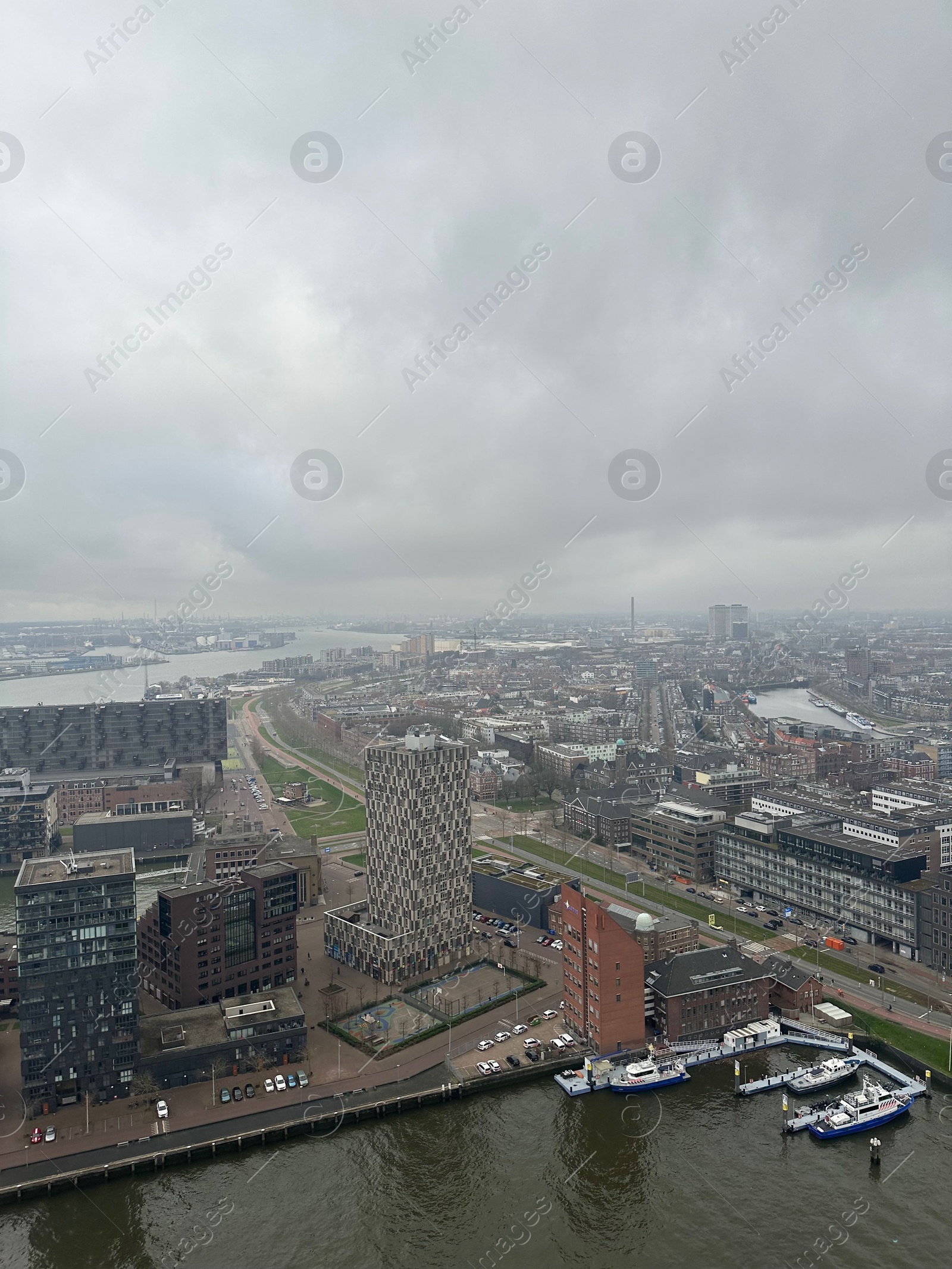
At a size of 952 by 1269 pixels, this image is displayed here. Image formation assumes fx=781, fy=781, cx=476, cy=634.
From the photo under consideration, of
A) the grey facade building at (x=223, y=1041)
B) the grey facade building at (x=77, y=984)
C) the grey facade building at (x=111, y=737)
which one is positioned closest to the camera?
the grey facade building at (x=77, y=984)

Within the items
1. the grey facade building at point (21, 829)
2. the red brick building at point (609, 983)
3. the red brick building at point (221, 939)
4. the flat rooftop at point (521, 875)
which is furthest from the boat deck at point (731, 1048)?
the grey facade building at point (21, 829)

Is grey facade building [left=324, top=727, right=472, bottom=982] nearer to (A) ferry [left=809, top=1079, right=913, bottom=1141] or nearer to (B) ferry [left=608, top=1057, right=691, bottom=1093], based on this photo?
(B) ferry [left=608, top=1057, right=691, bottom=1093]

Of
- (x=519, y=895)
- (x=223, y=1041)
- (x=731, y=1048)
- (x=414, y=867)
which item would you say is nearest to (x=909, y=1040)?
(x=731, y=1048)

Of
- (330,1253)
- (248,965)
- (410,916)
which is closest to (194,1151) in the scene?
(330,1253)

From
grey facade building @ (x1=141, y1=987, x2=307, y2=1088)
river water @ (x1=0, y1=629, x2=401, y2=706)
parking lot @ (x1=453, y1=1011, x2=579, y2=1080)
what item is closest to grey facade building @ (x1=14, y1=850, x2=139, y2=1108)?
grey facade building @ (x1=141, y1=987, x2=307, y2=1088)

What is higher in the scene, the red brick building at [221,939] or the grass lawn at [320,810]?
the red brick building at [221,939]

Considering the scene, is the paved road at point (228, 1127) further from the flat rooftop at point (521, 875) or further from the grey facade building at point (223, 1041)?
the flat rooftop at point (521, 875)

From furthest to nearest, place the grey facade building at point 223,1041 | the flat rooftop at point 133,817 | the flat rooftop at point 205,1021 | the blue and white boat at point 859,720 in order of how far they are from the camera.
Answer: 1. the blue and white boat at point 859,720
2. the flat rooftop at point 133,817
3. the flat rooftop at point 205,1021
4. the grey facade building at point 223,1041

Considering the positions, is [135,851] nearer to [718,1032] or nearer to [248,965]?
[248,965]
